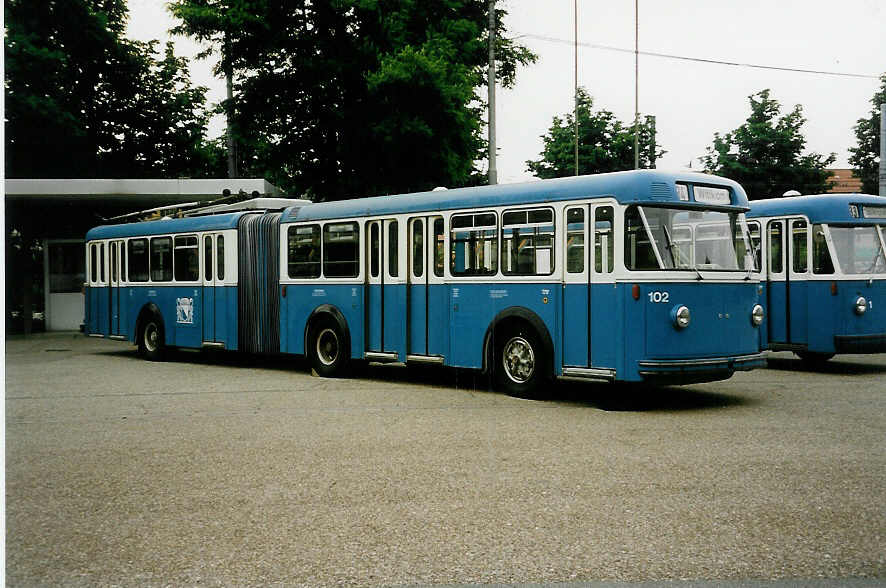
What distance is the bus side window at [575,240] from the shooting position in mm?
11859

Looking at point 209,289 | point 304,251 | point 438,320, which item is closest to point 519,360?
point 438,320

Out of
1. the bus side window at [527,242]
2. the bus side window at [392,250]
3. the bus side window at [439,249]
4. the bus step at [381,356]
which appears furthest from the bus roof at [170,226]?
the bus side window at [527,242]

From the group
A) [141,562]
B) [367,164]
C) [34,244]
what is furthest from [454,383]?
[34,244]

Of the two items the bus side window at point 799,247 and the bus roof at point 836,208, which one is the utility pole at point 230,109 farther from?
the bus side window at point 799,247

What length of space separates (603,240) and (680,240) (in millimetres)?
881

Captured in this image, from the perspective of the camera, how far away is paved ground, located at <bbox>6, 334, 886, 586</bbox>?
206 inches

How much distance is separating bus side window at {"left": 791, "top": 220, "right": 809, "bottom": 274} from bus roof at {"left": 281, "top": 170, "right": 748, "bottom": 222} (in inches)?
133

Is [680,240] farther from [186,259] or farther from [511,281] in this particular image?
[186,259]

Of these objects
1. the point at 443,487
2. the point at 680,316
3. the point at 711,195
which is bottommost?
the point at 443,487

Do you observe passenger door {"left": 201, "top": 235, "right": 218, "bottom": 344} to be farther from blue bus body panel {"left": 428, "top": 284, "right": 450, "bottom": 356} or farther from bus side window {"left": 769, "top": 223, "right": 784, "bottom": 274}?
bus side window {"left": 769, "top": 223, "right": 784, "bottom": 274}

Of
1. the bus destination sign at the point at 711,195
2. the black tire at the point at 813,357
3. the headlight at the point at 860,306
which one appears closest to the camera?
the bus destination sign at the point at 711,195

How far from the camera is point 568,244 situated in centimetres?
1204

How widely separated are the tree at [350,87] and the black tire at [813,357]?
12.2 metres

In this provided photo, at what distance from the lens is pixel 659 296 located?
443 inches
